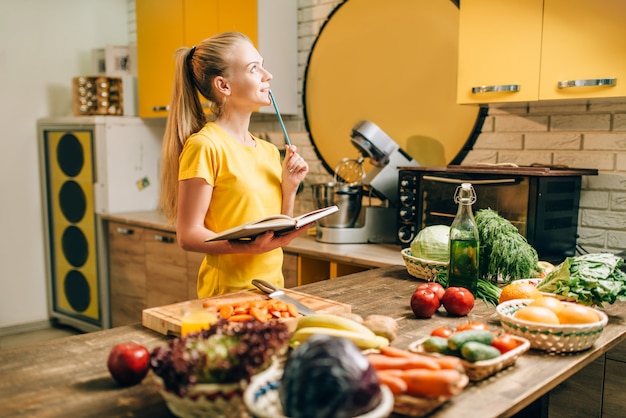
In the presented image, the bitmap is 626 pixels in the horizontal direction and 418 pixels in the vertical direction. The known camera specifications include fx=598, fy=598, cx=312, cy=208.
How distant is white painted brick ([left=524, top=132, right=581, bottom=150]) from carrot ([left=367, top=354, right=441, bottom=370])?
1827 millimetres

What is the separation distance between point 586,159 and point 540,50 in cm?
56

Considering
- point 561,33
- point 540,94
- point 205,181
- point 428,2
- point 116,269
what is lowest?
point 116,269

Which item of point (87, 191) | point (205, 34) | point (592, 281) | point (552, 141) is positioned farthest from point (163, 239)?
point (592, 281)

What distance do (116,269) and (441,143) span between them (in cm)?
235

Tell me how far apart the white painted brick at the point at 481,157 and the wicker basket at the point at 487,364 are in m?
1.72

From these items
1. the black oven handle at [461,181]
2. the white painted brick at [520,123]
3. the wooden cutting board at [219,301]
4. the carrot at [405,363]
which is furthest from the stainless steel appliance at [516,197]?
the carrot at [405,363]

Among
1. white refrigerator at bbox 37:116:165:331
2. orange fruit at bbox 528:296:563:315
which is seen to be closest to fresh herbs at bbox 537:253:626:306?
orange fruit at bbox 528:296:563:315

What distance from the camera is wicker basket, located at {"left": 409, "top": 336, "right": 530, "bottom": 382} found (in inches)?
45.2

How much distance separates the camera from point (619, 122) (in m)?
2.43

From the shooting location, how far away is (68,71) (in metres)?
4.52

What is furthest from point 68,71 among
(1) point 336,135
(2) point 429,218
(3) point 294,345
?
(3) point 294,345

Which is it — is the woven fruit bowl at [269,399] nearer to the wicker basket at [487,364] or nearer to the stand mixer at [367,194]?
the wicker basket at [487,364]

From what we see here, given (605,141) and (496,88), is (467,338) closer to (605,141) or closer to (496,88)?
(496,88)

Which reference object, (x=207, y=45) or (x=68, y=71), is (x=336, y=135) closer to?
(x=207, y=45)
